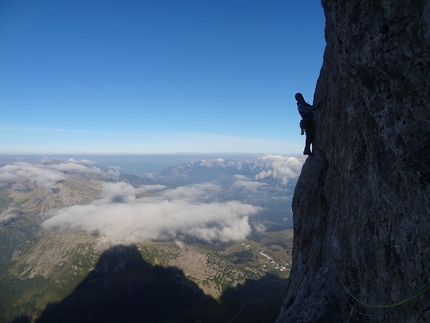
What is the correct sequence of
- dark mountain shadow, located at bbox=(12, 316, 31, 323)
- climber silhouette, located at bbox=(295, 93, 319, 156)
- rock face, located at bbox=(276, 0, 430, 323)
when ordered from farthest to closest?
dark mountain shadow, located at bbox=(12, 316, 31, 323) → climber silhouette, located at bbox=(295, 93, 319, 156) → rock face, located at bbox=(276, 0, 430, 323)

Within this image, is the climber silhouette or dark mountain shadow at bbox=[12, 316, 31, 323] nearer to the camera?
the climber silhouette

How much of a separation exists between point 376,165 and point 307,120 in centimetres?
986

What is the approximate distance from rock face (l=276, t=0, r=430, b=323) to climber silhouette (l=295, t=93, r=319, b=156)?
166 centimetres

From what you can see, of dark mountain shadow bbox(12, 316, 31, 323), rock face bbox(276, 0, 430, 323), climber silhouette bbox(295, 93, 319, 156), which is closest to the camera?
rock face bbox(276, 0, 430, 323)

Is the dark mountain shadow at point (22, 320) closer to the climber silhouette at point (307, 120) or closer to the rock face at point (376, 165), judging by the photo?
the rock face at point (376, 165)

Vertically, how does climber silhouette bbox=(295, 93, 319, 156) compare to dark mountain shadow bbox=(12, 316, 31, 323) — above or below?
above

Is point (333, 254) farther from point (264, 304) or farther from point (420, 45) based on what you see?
point (264, 304)

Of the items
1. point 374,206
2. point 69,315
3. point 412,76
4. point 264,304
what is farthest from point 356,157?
point 69,315

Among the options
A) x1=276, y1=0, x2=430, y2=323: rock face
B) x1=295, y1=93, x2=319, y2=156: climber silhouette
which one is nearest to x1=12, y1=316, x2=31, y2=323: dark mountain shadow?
x1=276, y1=0, x2=430, y2=323: rock face

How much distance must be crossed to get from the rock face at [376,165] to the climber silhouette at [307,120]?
1.66 meters

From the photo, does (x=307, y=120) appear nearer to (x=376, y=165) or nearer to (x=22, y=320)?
(x=376, y=165)

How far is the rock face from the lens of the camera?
6.94 metres

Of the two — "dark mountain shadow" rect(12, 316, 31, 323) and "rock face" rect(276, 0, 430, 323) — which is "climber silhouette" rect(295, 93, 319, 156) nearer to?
"rock face" rect(276, 0, 430, 323)

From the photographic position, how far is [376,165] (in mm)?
9781
